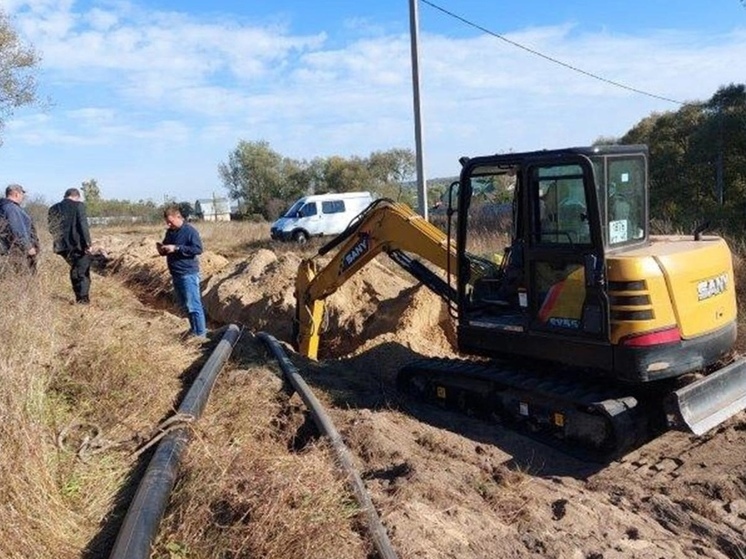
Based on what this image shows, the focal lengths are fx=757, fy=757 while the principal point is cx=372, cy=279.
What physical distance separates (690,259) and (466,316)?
7.05 ft

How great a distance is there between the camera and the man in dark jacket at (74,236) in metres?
10.2

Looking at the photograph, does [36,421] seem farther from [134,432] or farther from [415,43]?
[415,43]

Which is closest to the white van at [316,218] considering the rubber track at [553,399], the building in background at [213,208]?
the rubber track at [553,399]

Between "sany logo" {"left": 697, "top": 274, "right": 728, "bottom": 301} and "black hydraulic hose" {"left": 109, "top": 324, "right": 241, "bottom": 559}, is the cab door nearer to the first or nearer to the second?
"sany logo" {"left": 697, "top": 274, "right": 728, "bottom": 301}

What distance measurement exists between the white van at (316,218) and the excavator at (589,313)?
2181cm

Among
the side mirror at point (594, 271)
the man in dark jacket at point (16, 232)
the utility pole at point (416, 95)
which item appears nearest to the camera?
the side mirror at point (594, 271)

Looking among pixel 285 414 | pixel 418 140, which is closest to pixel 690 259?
pixel 285 414

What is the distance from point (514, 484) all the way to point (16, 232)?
670 cm

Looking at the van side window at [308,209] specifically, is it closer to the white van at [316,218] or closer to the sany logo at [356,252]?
the white van at [316,218]

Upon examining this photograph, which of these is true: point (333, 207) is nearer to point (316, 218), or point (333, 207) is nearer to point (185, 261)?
point (316, 218)

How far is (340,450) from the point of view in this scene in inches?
203

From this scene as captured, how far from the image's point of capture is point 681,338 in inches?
241

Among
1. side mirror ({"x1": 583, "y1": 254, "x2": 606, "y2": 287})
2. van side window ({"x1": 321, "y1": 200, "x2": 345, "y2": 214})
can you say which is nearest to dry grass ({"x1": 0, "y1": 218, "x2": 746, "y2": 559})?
side mirror ({"x1": 583, "y1": 254, "x2": 606, "y2": 287})

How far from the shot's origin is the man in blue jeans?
9.47m
